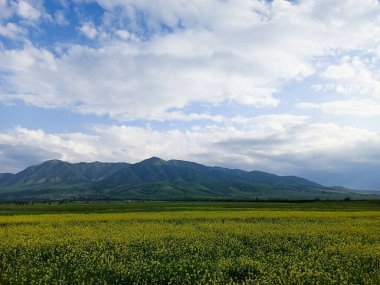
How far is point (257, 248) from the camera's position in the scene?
23844 mm

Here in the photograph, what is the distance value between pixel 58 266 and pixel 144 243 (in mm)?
7243

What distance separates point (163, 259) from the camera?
20734mm

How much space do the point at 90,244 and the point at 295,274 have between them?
49.0 ft

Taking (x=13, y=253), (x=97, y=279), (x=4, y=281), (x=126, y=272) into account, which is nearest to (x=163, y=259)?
(x=126, y=272)

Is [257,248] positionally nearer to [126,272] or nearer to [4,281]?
[126,272]

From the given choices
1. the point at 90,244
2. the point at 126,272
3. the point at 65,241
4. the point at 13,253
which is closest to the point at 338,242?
the point at 126,272

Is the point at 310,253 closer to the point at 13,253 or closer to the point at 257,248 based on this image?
the point at 257,248

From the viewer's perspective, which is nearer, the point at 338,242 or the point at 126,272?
the point at 126,272

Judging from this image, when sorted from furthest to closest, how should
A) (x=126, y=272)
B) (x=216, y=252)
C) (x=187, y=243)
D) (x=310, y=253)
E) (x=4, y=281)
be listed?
(x=187, y=243) < (x=216, y=252) < (x=310, y=253) < (x=126, y=272) < (x=4, y=281)

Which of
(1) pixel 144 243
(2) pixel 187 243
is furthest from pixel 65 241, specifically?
(2) pixel 187 243

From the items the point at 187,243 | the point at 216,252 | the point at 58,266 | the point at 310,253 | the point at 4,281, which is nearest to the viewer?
the point at 4,281

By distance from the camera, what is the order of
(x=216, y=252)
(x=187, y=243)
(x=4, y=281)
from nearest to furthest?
(x=4, y=281), (x=216, y=252), (x=187, y=243)

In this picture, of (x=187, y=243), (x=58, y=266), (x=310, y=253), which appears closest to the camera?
(x=58, y=266)

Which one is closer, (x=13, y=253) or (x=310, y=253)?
(x=310, y=253)
